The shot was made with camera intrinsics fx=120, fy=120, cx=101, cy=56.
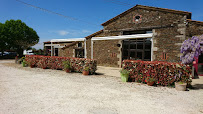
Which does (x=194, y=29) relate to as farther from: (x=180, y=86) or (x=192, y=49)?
(x=180, y=86)

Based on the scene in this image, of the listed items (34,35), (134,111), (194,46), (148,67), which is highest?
(34,35)

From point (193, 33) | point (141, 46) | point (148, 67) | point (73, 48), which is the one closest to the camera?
point (148, 67)

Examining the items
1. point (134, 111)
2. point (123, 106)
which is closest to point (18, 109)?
point (123, 106)

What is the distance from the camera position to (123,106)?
3.39 m

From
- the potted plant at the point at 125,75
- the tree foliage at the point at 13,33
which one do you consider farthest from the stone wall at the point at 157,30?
the tree foliage at the point at 13,33

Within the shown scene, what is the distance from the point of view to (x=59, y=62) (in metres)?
9.48

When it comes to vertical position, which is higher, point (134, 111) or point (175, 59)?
point (175, 59)

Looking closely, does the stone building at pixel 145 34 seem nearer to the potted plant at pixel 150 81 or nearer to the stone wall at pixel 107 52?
the stone wall at pixel 107 52

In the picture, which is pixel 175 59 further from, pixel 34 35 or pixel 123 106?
pixel 34 35

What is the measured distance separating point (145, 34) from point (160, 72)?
3.87m

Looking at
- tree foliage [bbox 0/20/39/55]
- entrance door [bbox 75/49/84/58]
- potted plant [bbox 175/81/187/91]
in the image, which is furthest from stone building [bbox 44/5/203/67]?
tree foliage [bbox 0/20/39/55]

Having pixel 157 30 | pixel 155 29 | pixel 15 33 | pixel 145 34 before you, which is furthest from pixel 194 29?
pixel 15 33

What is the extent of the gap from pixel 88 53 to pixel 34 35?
21925mm

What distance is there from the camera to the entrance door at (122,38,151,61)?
10.7 meters
